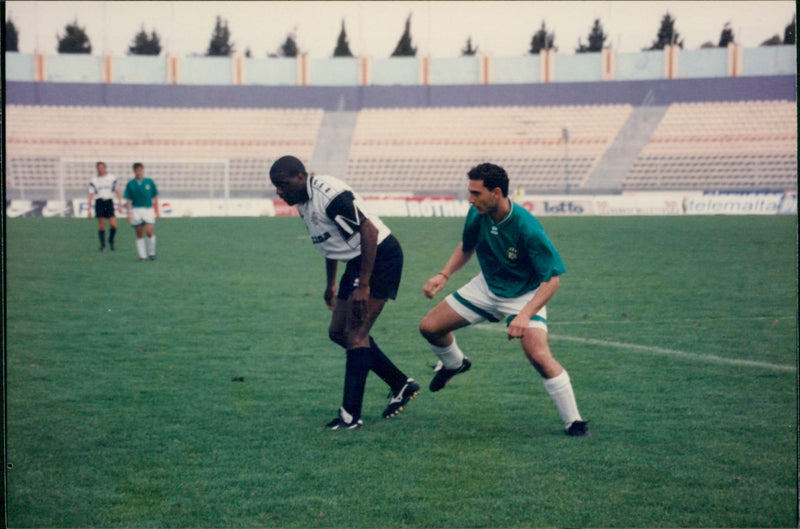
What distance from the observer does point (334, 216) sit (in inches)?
222

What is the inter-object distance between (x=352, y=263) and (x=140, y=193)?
1292 cm

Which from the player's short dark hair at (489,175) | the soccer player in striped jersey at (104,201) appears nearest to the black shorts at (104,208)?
the soccer player in striped jersey at (104,201)

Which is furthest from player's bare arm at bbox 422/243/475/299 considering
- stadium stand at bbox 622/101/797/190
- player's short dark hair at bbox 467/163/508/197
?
stadium stand at bbox 622/101/797/190

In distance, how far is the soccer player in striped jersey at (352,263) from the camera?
18.4 feet

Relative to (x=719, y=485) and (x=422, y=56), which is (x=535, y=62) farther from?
(x=719, y=485)

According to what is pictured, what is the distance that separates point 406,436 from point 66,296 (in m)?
8.07

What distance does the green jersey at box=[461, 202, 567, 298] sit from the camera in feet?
18.1

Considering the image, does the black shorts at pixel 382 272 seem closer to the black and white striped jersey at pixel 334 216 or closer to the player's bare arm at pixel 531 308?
the black and white striped jersey at pixel 334 216

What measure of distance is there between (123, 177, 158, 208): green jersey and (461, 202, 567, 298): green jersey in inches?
512

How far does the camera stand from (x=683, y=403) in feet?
20.7

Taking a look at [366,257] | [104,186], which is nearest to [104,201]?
[104,186]

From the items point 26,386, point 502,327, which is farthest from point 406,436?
point 502,327

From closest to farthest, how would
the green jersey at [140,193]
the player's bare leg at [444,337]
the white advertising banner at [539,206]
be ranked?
the player's bare leg at [444,337] < the green jersey at [140,193] < the white advertising banner at [539,206]

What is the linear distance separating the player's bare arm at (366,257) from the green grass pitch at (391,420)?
2.73 feet
